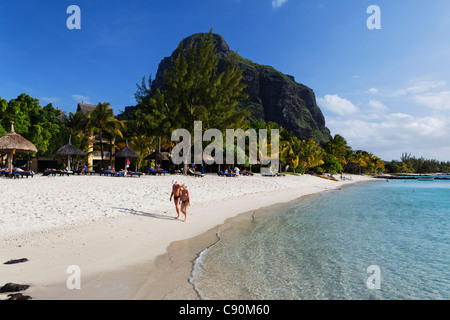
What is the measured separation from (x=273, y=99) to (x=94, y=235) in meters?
142

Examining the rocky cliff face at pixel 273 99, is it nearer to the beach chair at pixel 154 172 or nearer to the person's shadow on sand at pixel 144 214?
the beach chair at pixel 154 172

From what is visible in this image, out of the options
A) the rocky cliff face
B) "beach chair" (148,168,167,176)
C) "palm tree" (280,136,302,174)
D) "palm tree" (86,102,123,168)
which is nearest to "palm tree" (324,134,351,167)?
"palm tree" (280,136,302,174)

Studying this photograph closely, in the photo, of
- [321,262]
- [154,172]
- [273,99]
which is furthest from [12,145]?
[273,99]

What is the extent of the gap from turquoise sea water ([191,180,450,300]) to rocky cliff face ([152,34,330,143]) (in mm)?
114296

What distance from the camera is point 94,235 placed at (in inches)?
302

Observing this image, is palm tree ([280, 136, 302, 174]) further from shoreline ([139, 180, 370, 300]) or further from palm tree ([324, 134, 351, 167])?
shoreline ([139, 180, 370, 300])

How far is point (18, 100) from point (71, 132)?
309 inches

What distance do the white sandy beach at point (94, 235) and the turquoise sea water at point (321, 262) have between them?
1.17m

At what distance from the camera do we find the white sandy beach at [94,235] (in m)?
4.76

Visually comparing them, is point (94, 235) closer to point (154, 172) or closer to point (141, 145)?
point (154, 172)

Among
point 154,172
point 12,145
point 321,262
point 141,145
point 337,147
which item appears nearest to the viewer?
point 321,262

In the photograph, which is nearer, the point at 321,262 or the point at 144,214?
the point at 321,262

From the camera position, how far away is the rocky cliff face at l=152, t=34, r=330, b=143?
136m
